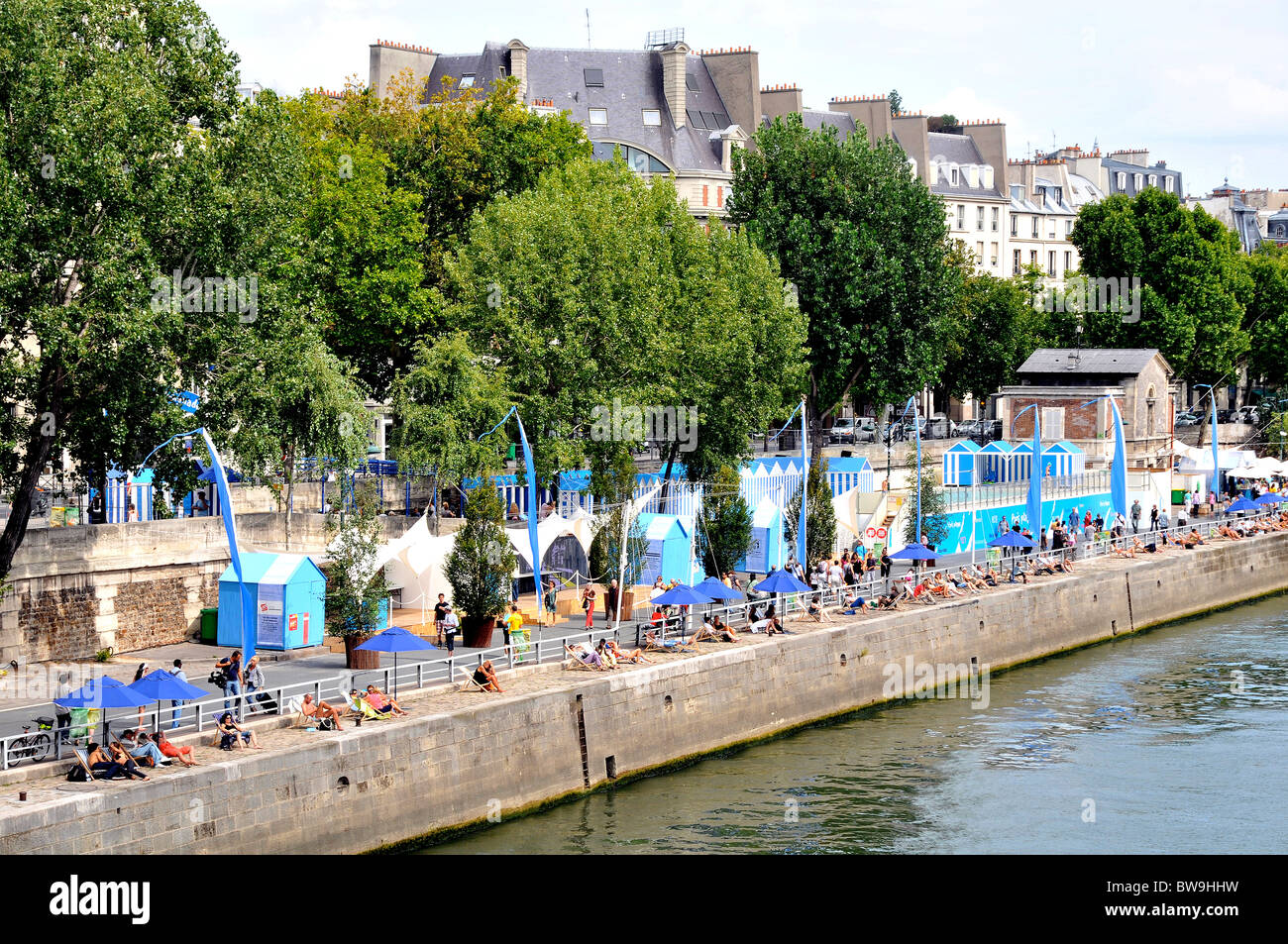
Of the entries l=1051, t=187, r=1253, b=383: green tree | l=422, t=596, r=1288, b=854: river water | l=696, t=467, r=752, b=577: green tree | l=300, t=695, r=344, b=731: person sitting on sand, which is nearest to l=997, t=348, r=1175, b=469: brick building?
Answer: l=1051, t=187, r=1253, b=383: green tree

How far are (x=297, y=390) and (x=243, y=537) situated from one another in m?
4.86

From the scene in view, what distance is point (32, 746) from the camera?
2614 cm

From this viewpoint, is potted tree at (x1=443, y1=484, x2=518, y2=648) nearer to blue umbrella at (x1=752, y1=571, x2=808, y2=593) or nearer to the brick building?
blue umbrella at (x1=752, y1=571, x2=808, y2=593)

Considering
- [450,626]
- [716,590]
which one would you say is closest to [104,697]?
[450,626]

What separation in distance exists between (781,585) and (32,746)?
20.9 meters

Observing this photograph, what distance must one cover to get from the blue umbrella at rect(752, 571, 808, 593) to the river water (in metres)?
3.58

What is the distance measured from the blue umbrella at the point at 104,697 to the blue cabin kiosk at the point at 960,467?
160ft

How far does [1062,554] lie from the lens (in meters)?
58.4

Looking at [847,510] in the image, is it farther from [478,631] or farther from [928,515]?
[478,631]

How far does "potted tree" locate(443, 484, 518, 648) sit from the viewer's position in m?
38.8

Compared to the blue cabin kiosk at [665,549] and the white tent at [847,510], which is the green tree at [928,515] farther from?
the blue cabin kiosk at [665,549]
